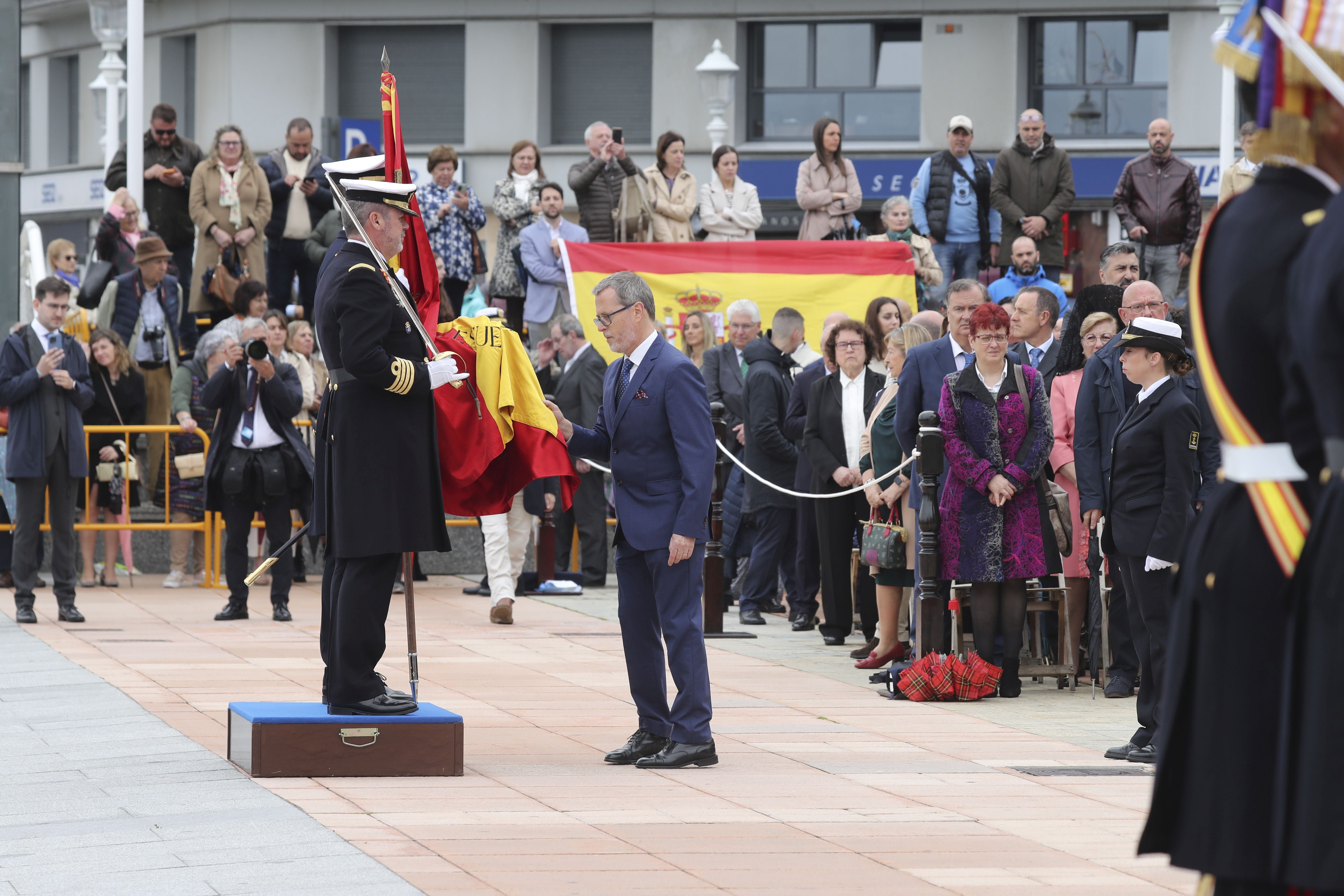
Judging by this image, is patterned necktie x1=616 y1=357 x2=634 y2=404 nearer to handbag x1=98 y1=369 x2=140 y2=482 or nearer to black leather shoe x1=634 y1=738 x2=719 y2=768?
black leather shoe x1=634 y1=738 x2=719 y2=768

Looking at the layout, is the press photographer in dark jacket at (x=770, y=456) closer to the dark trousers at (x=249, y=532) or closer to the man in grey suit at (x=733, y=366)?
the man in grey suit at (x=733, y=366)

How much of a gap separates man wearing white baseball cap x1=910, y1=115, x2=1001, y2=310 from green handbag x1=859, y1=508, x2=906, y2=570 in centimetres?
809

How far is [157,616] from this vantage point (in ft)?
45.5

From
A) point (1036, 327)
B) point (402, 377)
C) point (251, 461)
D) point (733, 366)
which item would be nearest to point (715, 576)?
point (733, 366)

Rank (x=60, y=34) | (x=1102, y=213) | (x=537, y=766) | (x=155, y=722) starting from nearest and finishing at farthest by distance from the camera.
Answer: (x=537, y=766)
(x=155, y=722)
(x=1102, y=213)
(x=60, y=34)

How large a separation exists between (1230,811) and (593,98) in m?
31.0

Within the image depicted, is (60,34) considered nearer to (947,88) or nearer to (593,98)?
(593,98)

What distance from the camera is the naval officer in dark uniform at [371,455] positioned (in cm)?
779

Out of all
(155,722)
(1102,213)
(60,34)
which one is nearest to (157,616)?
(155,722)

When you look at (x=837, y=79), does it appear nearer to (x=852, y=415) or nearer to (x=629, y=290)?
(x=852, y=415)

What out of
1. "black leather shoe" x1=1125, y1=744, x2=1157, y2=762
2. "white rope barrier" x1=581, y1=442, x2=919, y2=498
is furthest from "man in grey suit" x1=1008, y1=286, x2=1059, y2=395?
"black leather shoe" x1=1125, y1=744, x2=1157, y2=762

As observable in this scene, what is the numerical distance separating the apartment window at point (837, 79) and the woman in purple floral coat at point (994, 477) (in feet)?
75.0

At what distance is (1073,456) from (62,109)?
32.5 metres

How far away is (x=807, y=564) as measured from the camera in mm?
13680
